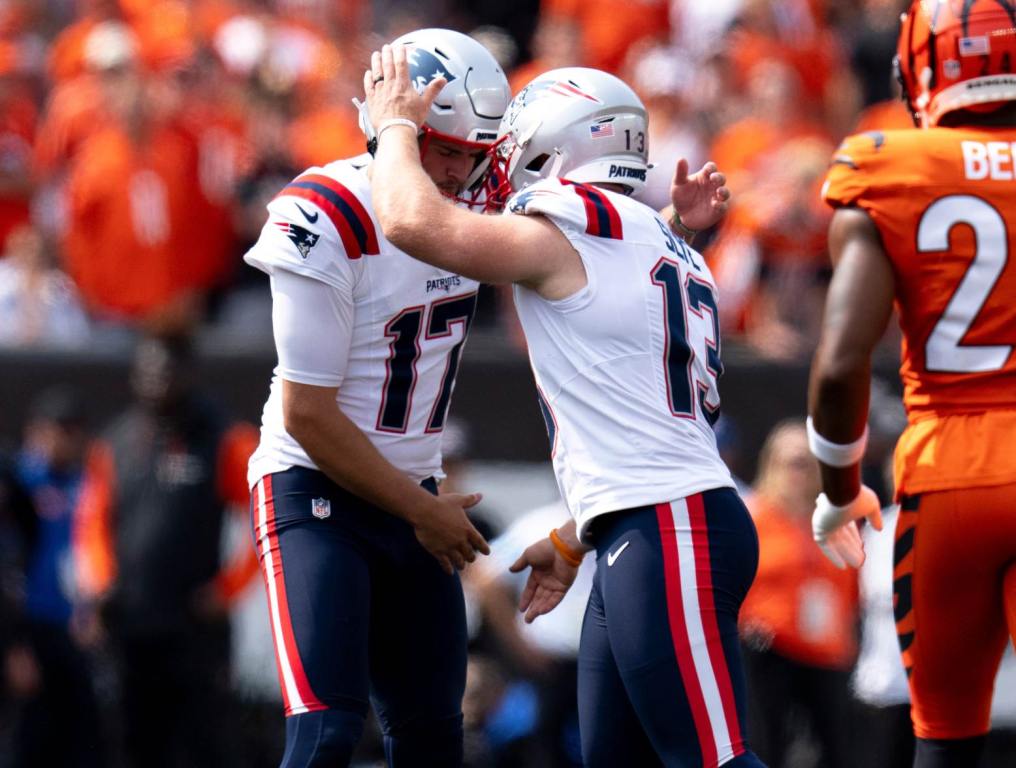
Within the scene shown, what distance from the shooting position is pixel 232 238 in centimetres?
1041

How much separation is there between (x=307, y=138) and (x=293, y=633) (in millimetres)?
6676

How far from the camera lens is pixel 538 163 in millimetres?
4676

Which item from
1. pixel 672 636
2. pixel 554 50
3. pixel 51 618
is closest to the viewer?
pixel 672 636

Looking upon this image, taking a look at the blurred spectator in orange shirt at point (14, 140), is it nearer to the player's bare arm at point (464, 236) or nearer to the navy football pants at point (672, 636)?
the player's bare arm at point (464, 236)

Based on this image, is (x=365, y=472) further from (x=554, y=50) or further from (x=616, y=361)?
(x=554, y=50)

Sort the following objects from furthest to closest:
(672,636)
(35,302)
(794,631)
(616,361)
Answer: (35,302), (794,631), (616,361), (672,636)

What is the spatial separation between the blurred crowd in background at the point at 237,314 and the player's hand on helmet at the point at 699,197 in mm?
3179

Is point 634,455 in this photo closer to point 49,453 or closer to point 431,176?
point 431,176

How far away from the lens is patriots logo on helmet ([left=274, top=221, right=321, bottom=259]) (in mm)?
4527

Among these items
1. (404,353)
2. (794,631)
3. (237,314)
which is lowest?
(794,631)

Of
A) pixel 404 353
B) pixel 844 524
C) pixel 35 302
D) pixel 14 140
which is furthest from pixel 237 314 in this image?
pixel 844 524

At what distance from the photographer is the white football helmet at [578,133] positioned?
4.59 meters

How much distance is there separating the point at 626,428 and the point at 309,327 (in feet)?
2.70

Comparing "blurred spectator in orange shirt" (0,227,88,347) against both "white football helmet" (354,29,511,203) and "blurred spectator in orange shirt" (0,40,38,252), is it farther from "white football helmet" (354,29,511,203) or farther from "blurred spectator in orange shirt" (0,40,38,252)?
"white football helmet" (354,29,511,203)
